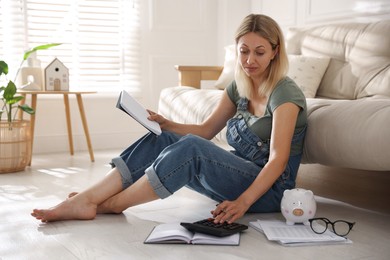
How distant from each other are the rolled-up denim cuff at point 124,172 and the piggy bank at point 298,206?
1.84 feet

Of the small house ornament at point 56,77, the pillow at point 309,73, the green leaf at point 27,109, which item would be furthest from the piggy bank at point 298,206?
the small house ornament at point 56,77

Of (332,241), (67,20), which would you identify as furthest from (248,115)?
(67,20)

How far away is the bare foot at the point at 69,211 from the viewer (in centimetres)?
183

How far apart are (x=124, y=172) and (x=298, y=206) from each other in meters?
0.63

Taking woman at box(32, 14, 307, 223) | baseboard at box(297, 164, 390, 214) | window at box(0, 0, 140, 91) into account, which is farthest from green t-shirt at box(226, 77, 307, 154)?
window at box(0, 0, 140, 91)

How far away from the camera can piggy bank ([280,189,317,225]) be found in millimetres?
1721

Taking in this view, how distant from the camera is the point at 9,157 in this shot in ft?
9.95

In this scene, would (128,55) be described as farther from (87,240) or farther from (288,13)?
(87,240)

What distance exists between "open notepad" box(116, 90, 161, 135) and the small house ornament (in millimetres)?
1620

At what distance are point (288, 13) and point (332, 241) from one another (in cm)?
260

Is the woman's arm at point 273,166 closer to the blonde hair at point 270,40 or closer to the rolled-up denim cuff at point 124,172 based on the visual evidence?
the blonde hair at point 270,40

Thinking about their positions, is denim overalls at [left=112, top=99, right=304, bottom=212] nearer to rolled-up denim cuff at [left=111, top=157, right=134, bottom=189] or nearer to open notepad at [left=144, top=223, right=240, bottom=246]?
rolled-up denim cuff at [left=111, top=157, right=134, bottom=189]

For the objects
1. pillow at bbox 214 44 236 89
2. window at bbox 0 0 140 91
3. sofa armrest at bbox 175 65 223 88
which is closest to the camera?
pillow at bbox 214 44 236 89

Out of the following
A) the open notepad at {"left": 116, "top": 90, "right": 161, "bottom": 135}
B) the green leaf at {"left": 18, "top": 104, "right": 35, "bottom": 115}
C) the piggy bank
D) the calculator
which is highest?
the open notepad at {"left": 116, "top": 90, "right": 161, "bottom": 135}
